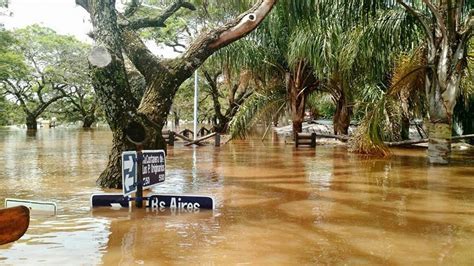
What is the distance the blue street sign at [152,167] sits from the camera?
22.1 feet

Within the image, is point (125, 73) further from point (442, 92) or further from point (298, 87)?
point (298, 87)

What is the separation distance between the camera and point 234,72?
2078 centimetres

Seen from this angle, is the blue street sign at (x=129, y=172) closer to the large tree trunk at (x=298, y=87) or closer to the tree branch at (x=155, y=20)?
the tree branch at (x=155, y=20)

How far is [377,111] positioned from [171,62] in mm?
5998

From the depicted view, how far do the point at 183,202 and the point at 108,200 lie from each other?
106 centimetres

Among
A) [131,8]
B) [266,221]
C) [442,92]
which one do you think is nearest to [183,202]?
[266,221]

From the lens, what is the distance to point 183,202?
6789mm

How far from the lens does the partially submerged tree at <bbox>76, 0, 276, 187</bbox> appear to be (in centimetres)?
852

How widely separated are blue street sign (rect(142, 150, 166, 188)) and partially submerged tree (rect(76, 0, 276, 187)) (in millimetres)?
1875

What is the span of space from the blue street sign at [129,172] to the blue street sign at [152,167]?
15 centimetres

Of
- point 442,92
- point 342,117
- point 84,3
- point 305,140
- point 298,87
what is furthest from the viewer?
point 342,117

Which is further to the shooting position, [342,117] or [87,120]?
[87,120]

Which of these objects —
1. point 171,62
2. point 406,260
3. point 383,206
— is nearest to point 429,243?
point 406,260

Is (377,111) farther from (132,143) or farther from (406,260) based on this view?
(406,260)
